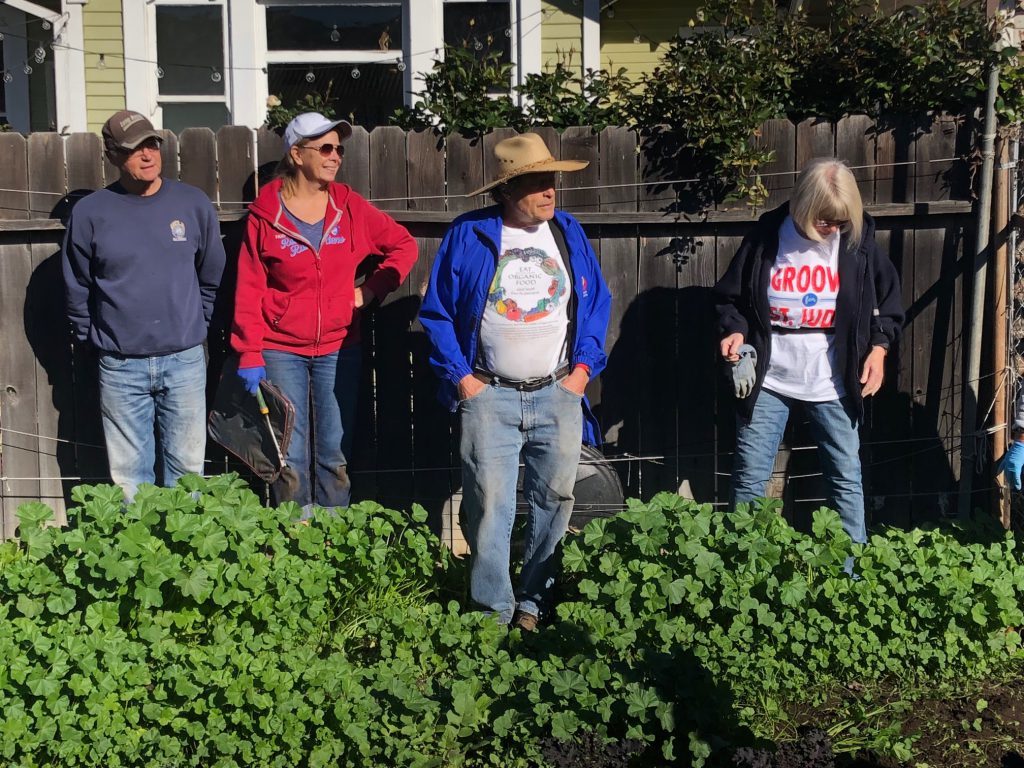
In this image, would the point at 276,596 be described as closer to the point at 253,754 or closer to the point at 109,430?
the point at 253,754

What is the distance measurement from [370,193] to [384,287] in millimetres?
593

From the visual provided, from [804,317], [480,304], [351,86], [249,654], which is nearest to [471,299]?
[480,304]

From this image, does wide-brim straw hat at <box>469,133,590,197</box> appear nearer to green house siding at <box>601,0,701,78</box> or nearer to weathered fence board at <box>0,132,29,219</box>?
weathered fence board at <box>0,132,29,219</box>

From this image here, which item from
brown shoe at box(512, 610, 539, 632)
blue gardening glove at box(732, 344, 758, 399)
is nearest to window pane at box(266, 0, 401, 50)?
blue gardening glove at box(732, 344, 758, 399)

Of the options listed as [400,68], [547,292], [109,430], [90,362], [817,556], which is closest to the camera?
[817,556]

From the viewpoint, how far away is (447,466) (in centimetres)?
650

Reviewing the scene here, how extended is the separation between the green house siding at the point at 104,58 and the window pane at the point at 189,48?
12.5 inches

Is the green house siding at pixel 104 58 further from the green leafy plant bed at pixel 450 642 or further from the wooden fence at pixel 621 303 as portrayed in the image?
the green leafy plant bed at pixel 450 642

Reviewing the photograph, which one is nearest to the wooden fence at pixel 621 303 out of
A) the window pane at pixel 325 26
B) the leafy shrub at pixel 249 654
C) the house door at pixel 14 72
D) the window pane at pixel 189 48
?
the leafy shrub at pixel 249 654

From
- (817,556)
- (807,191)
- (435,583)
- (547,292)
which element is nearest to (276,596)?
(435,583)

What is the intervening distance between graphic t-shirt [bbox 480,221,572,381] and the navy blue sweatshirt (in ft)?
5.23

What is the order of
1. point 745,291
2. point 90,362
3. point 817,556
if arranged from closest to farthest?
point 817,556 → point 745,291 → point 90,362

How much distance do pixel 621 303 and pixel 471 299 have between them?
1370 millimetres

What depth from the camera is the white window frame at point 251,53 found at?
9.70 m
